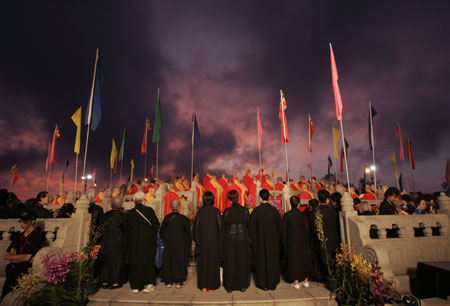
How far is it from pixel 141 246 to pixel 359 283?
515 cm

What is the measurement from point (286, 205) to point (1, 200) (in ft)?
41.7

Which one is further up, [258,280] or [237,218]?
[237,218]

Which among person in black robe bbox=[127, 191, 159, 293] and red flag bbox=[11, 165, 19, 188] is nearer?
person in black robe bbox=[127, 191, 159, 293]

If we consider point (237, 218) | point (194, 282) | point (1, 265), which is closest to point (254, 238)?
point (237, 218)

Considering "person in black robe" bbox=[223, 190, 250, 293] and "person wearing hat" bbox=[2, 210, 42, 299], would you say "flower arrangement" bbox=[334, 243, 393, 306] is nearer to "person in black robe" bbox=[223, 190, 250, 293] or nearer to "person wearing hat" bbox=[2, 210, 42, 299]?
"person in black robe" bbox=[223, 190, 250, 293]

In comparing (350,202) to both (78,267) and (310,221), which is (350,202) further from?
(78,267)

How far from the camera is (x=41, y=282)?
455cm

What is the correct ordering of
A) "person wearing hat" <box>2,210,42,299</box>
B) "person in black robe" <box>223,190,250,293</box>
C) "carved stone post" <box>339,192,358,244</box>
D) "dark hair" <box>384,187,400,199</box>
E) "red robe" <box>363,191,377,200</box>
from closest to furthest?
1. "person wearing hat" <box>2,210,42,299</box>
2. "person in black robe" <box>223,190,250,293</box>
3. "carved stone post" <box>339,192,358,244</box>
4. "dark hair" <box>384,187,400,199</box>
5. "red robe" <box>363,191,377,200</box>

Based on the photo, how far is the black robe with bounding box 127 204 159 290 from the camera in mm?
5574

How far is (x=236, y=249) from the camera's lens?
5652mm

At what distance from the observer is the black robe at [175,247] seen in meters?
5.78

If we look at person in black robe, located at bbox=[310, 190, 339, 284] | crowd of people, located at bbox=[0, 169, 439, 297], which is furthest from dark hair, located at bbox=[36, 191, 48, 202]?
person in black robe, located at bbox=[310, 190, 339, 284]

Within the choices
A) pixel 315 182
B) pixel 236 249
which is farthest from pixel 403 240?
pixel 315 182

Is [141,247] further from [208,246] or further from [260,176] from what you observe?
[260,176]
